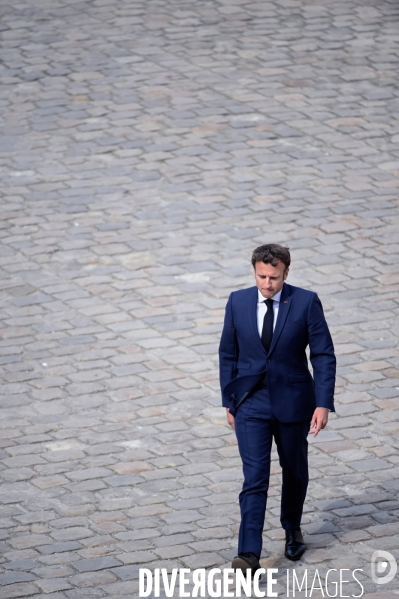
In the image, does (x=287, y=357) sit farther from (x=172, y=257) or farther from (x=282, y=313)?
(x=172, y=257)

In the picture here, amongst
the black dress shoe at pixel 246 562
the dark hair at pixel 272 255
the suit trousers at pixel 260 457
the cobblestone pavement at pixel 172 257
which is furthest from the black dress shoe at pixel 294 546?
the dark hair at pixel 272 255

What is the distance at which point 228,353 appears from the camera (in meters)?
6.27

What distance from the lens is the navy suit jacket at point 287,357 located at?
6.07 meters

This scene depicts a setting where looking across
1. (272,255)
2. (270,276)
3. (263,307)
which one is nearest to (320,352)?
(263,307)

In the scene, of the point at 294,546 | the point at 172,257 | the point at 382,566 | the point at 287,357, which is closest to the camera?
the point at 287,357

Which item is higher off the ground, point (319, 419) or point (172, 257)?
point (319, 419)

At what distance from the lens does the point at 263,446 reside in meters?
6.08

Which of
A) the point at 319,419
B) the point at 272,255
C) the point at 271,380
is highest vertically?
the point at 272,255

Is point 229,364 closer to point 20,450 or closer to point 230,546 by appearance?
point 230,546

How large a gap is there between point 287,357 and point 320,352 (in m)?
0.19

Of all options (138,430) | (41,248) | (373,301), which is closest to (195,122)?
(41,248)

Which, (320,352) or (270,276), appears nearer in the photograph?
(270,276)

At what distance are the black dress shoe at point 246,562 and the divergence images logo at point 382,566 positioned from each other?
2.25 ft

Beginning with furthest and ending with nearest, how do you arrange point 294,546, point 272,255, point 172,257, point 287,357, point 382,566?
1. point 172,257
2. point 294,546
3. point 382,566
4. point 287,357
5. point 272,255
